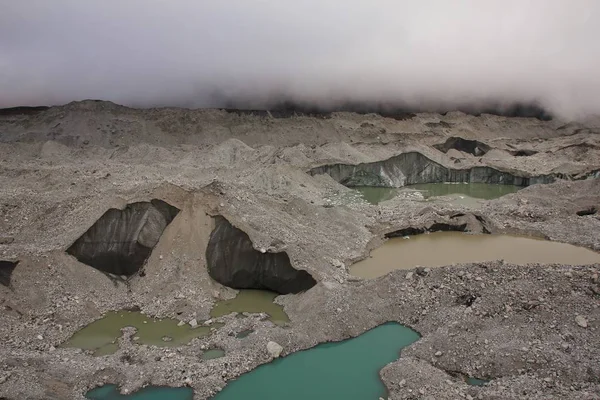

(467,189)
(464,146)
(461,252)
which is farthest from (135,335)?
(464,146)

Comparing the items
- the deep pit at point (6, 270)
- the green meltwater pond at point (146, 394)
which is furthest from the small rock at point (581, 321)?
the deep pit at point (6, 270)

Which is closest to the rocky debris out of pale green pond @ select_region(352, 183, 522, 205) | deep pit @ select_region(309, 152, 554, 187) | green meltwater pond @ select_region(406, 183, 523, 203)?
pale green pond @ select_region(352, 183, 522, 205)

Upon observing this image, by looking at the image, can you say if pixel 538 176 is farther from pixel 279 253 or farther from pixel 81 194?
pixel 81 194

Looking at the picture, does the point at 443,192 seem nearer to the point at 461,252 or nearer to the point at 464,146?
the point at 464,146

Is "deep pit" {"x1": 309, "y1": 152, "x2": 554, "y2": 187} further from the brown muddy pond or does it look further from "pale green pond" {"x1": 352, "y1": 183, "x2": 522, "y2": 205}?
the brown muddy pond

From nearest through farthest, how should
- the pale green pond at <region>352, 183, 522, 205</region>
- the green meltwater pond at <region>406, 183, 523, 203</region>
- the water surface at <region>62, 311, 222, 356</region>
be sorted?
the water surface at <region>62, 311, 222, 356</region>, the pale green pond at <region>352, 183, 522, 205</region>, the green meltwater pond at <region>406, 183, 523, 203</region>

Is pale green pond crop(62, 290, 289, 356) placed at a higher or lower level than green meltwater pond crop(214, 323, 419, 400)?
higher

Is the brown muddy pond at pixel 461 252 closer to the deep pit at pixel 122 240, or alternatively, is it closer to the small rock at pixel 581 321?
the small rock at pixel 581 321
